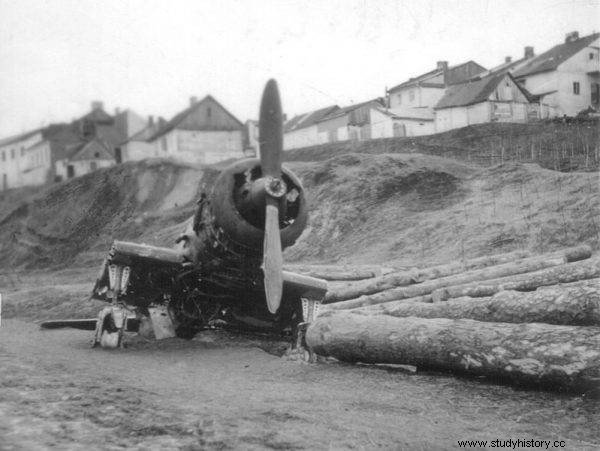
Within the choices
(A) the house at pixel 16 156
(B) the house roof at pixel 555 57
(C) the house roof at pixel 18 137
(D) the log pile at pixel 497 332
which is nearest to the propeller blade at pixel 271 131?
(D) the log pile at pixel 497 332

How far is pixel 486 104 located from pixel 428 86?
10964 millimetres

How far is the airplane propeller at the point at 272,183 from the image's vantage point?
830 cm

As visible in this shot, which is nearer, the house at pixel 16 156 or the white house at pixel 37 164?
the white house at pixel 37 164

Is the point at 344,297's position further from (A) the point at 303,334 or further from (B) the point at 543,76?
(B) the point at 543,76

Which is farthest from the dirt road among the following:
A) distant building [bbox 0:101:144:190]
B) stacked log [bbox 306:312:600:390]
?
distant building [bbox 0:101:144:190]

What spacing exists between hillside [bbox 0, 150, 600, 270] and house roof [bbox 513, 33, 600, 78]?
2322 cm

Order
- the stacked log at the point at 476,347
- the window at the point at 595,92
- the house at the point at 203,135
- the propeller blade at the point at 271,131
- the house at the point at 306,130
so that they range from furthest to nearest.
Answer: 1. the house at the point at 306,130
2. the house at the point at 203,135
3. the window at the point at 595,92
4. the propeller blade at the point at 271,131
5. the stacked log at the point at 476,347

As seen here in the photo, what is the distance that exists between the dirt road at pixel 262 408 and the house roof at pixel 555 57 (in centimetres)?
4924

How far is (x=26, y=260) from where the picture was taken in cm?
4509

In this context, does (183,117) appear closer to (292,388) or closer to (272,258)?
(272,258)

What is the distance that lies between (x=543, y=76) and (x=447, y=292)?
45.8m

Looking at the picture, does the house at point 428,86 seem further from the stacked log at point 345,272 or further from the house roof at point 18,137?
the house roof at point 18,137

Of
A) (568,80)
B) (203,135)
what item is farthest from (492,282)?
(203,135)

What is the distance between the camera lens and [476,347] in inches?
264
